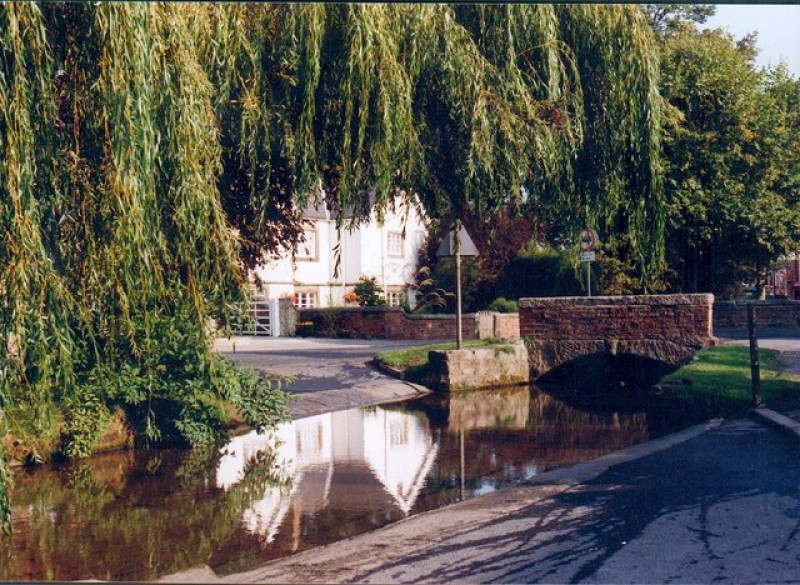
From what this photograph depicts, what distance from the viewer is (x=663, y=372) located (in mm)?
18766

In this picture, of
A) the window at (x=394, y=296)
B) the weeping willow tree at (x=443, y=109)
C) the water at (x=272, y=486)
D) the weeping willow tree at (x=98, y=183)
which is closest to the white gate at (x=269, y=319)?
the window at (x=394, y=296)

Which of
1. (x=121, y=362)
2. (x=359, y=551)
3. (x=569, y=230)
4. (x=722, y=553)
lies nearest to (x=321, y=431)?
(x=121, y=362)

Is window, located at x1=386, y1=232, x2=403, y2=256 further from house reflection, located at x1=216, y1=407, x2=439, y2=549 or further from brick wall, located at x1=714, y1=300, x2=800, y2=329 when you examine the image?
house reflection, located at x1=216, y1=407, x2=439, y2=549

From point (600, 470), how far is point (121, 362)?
521cm

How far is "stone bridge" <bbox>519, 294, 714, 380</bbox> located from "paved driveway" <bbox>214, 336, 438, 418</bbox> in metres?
2.77

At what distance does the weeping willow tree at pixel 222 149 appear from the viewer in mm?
7117

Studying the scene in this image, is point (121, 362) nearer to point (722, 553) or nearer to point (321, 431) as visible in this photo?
point (321, 431)

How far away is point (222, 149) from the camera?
9734 mm

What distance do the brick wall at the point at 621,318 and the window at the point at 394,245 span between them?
2497cm

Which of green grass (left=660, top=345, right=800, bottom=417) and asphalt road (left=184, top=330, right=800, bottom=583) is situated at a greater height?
green grass (left=660, top=345, right=800, bottom=417)

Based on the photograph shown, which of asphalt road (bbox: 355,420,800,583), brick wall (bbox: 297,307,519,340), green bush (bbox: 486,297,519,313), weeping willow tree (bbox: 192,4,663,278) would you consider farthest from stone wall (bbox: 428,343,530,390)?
asphalt road (bbox: 355,420,800,583)

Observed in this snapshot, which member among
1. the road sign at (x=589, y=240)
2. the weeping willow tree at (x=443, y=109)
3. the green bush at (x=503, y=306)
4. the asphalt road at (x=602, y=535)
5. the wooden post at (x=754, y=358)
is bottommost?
the asphalt road at (x=602, y=535)

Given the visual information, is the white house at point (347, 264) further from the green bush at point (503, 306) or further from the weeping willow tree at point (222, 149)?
the weeping willow tree at point (222, 149)

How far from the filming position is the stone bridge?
17.5 m
